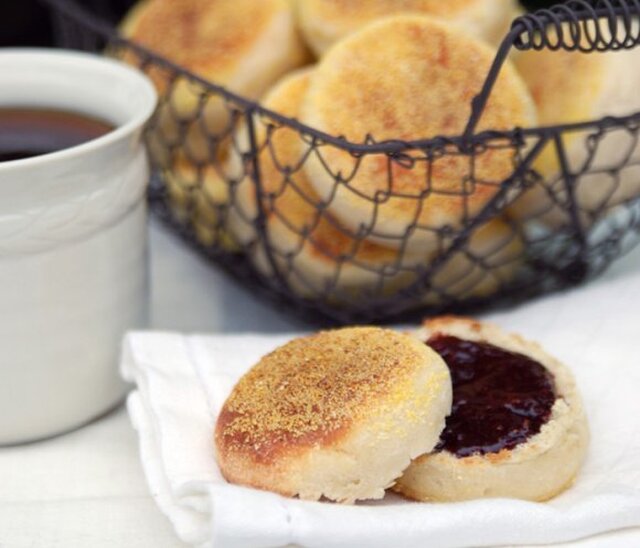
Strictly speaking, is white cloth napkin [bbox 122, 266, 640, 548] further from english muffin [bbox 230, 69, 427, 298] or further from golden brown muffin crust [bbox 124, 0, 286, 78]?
golden brown muffin crust [bbox 124, 0, 286, 78]

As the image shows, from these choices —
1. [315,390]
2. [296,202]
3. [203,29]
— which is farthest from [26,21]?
[315,390]

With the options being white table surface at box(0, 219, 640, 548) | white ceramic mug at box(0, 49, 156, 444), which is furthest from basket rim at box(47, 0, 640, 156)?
white table surface at box(0, 219, 640, 548)

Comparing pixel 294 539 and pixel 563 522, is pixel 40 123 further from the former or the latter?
pixel 563 522

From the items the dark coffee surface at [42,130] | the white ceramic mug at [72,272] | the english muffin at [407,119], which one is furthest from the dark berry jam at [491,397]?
the dark coffee surface at [42,130]

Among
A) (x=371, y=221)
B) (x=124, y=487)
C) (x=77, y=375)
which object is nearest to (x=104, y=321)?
(x=77, y=375)

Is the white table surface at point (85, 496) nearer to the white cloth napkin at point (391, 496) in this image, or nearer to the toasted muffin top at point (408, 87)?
the white cloth napkin at point (391, 496)
